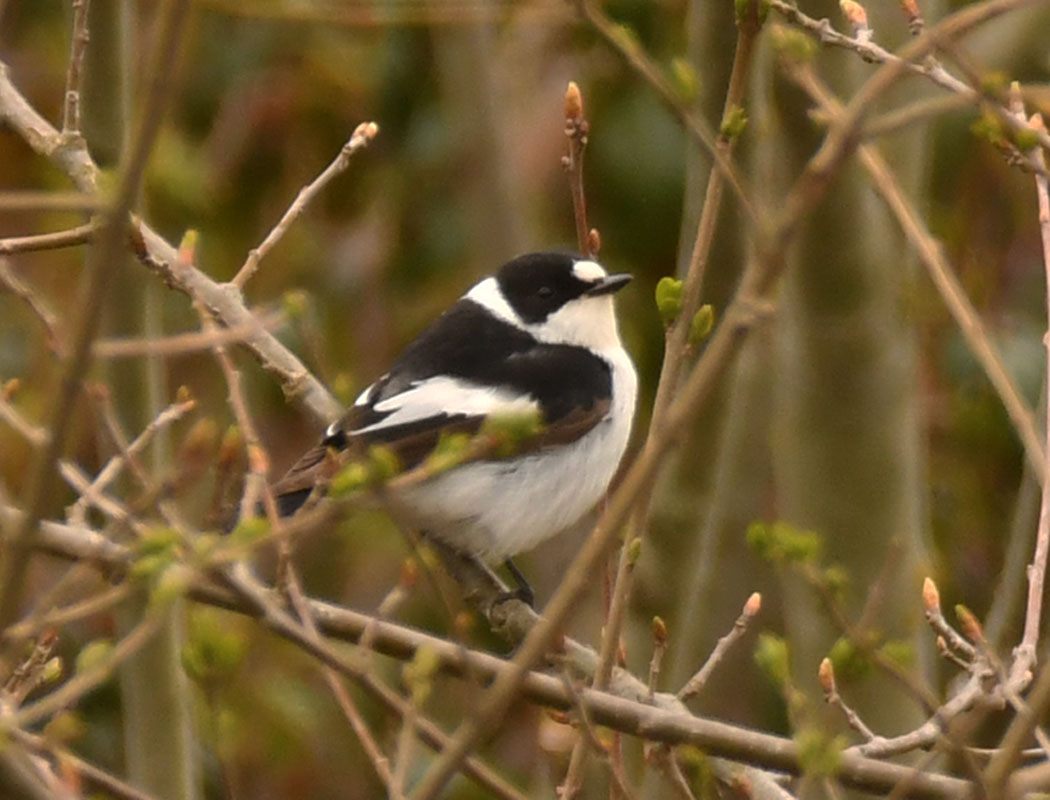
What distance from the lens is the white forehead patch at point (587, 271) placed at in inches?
167

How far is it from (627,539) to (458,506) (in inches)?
50.1

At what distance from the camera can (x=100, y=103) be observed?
3.72 m

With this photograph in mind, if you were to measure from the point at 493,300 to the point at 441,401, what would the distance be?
59cm

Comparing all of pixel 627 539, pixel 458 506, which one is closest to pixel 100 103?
pixel 458 506

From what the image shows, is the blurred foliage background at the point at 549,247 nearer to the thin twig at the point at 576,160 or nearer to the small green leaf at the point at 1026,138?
the thin twig at the point at 576,160

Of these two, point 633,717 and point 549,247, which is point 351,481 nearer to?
point 633,717

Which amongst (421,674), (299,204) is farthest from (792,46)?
(299,204)

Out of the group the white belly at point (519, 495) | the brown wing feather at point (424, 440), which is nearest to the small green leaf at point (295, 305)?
the brown wing feather at point (424, 440)

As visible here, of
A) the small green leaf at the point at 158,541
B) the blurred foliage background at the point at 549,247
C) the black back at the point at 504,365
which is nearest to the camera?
the small green leaf at the point at 158,541

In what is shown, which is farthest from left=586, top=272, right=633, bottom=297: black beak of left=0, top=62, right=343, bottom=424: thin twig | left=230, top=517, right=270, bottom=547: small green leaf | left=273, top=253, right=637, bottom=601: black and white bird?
left=230, top=517, right=270, bottom=547: small green leaf

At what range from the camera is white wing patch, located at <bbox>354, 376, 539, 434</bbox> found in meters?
3.92

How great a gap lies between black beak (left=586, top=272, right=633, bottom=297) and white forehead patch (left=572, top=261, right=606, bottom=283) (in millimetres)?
14

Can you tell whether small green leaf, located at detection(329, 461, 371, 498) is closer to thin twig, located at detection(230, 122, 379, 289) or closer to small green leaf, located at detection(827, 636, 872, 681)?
small green leaf, located at detection(827, 636, 872, 681)

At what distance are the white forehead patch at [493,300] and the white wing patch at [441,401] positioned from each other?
394 millimetres
